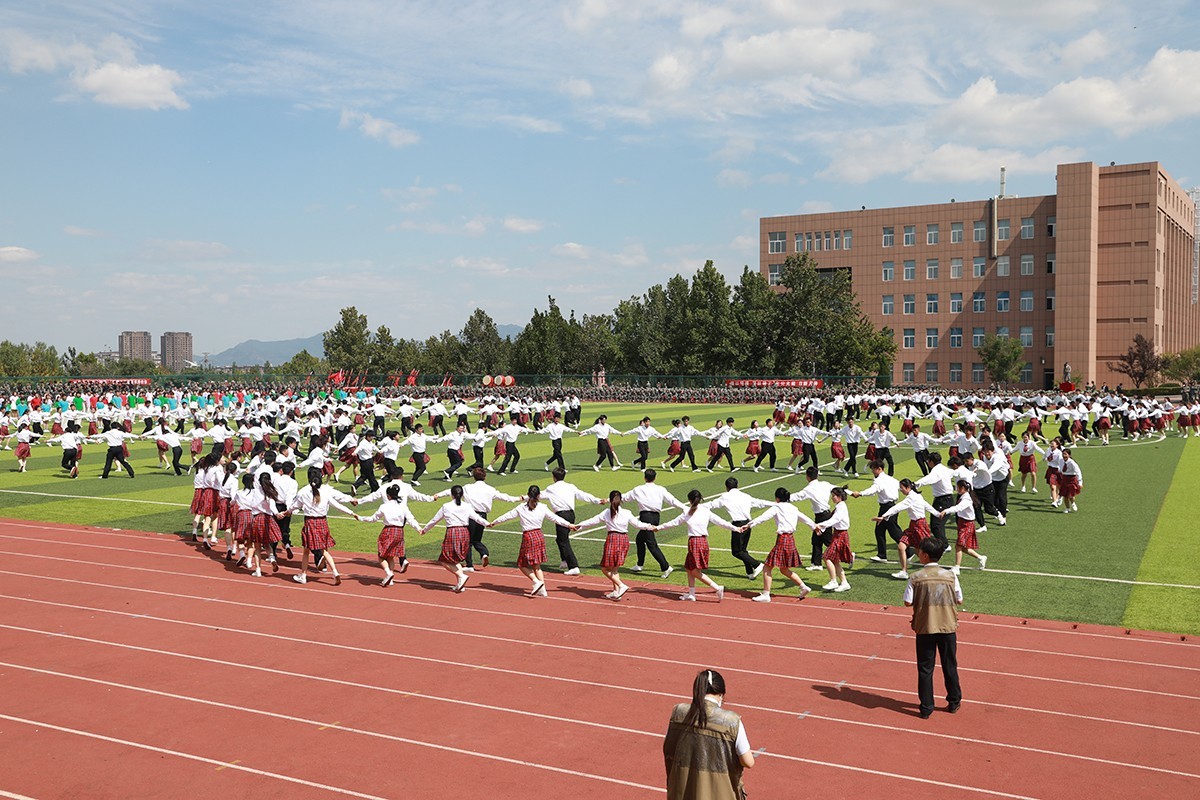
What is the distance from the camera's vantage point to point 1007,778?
7.70 metres

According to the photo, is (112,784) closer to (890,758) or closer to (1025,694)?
(890,758)

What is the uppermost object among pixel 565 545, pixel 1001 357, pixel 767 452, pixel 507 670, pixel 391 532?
pixel 1001 357

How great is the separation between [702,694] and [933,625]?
437 cm

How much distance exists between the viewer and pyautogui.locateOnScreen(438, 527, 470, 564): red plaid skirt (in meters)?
14.0

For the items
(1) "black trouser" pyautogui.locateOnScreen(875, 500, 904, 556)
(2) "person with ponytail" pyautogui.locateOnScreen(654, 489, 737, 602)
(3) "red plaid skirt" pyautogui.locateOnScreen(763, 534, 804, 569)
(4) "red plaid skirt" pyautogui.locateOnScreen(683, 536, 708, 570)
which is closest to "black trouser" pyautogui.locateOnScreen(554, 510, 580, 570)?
(2) "person with ponytail" pyautogui.locateOnScreen(654, 489, 737, 602)

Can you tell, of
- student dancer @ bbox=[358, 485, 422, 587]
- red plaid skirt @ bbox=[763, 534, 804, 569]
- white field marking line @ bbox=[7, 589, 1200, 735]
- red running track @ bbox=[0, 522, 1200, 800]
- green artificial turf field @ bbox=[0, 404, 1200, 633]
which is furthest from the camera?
student dancer @ bbox=[358, 485, 422, 587]

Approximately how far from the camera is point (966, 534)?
1472 cm

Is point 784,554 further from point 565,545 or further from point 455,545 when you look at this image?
point 455,545

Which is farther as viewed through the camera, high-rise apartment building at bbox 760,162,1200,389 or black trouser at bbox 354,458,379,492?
high-rise apartment building at bbox 760,162,1200,389

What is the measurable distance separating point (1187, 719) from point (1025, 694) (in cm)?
135

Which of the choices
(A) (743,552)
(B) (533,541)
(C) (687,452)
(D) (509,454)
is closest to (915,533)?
(A) (743,552)

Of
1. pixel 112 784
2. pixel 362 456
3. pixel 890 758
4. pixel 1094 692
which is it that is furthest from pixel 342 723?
pixel 362 456

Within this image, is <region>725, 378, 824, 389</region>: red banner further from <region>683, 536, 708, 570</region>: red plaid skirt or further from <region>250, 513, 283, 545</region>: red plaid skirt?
<region>683, 536, 708, 570</region>: red plaid skirt

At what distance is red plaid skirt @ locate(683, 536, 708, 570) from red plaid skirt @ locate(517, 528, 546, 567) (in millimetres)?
2067
